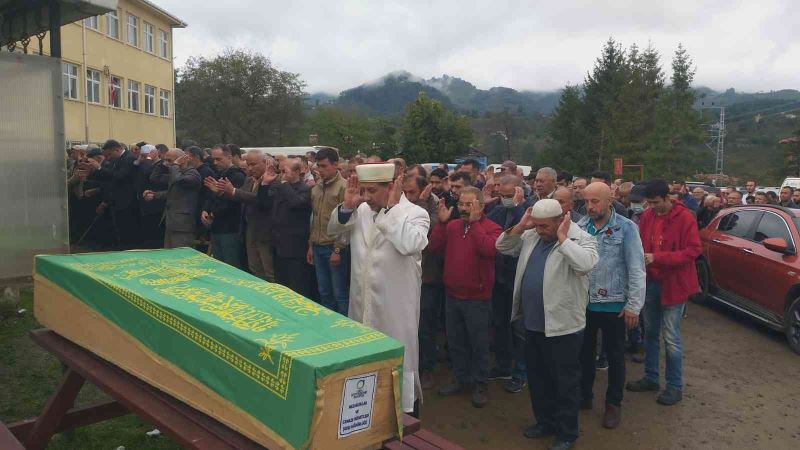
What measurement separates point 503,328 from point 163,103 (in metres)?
38.6

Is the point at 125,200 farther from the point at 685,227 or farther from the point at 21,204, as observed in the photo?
the point at 685,227

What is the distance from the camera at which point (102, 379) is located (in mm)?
3371

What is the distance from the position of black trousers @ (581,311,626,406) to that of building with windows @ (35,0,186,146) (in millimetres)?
27684

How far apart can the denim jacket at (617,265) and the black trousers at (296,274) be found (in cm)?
316

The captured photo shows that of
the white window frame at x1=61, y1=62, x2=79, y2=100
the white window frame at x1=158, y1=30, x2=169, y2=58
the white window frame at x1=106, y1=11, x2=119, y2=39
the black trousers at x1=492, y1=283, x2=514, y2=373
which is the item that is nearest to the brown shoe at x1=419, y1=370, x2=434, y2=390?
the black trousers at x1=492, y1=283, x2=514, y2=373

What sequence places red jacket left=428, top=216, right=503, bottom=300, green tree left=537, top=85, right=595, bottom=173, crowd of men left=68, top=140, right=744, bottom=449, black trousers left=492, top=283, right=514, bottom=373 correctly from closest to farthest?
crowd of men left=68, top=140, right=744, bottom=449 < red jacket left=428, top=216, right=503, bottom=300 < black trousers left=492, top=283, right=514, bottom=373 < green tree left=537, top=85, right=595, bottom=173

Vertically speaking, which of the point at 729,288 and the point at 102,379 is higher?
the point at 102,379

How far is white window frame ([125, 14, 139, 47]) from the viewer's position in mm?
34906

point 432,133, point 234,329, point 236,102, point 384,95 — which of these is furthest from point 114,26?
point 384,95

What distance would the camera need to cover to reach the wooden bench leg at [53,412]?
4.07 metres

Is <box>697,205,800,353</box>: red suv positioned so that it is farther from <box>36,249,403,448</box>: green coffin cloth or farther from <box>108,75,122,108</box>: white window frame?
<box>108,75,122,108</box>: white window frame

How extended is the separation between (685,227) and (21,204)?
6542 millimetres

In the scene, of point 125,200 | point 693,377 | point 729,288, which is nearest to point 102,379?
point 693,377

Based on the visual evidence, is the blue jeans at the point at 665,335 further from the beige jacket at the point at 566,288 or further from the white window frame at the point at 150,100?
the white window frame at the point at 150,100
